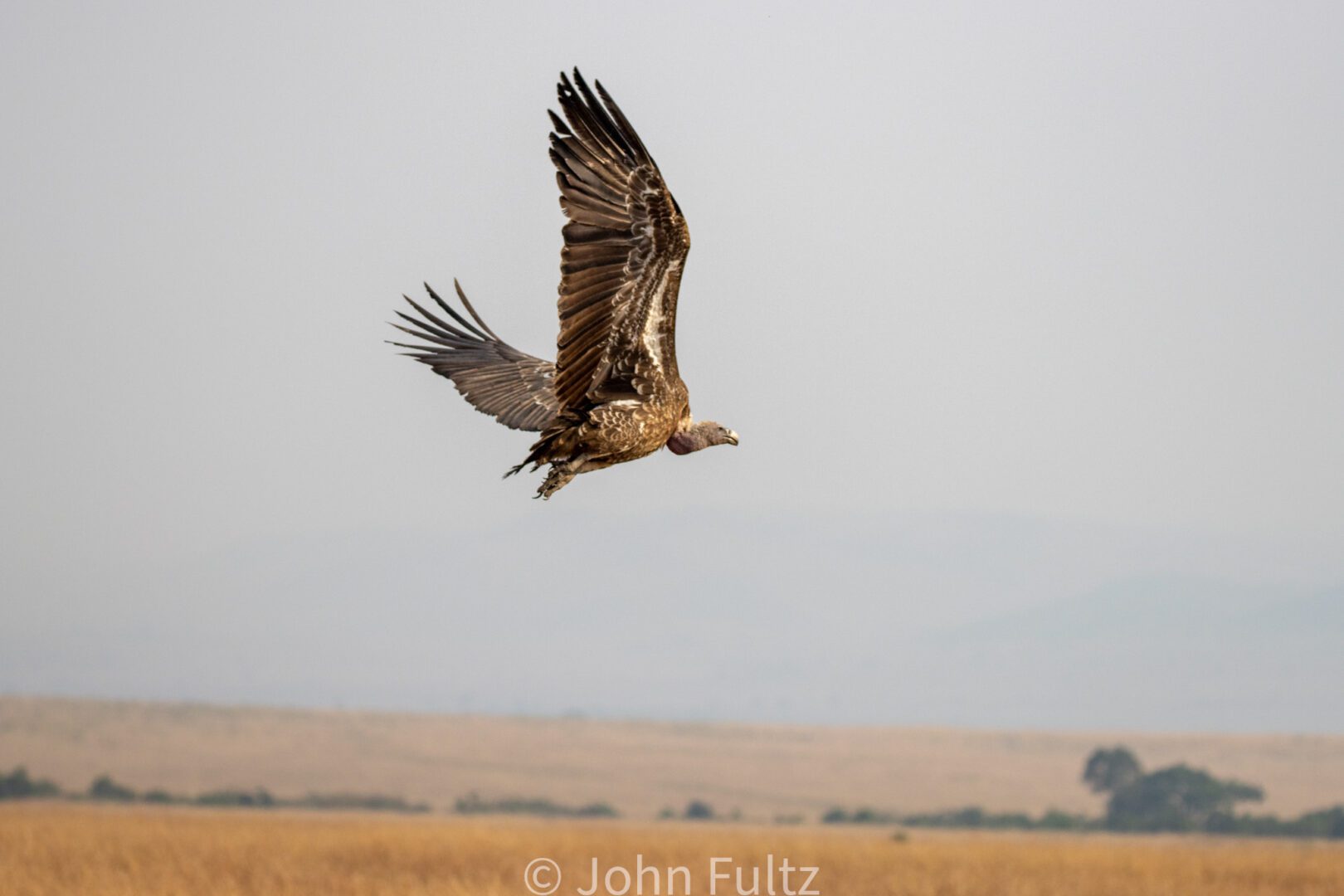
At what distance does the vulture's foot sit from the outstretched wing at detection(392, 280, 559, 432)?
10.1 feet

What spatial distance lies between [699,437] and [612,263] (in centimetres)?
105

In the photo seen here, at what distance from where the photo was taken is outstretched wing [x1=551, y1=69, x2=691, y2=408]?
26.9 feet

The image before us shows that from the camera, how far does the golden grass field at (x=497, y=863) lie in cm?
2750

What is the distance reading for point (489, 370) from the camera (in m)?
12.5

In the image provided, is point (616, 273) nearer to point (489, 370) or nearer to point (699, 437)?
point (699, 437)

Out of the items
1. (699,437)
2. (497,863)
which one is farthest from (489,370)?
(497,863)

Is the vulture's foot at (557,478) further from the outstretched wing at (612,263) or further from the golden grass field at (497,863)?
the golden grass field at (497,863)

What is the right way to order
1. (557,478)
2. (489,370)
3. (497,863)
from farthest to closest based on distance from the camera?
(497,863) → (489,370) → (557,478)

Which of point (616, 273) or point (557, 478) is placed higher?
point (616, 273)

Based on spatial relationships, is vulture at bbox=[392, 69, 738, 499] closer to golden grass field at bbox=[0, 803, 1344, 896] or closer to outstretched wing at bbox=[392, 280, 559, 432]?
outstretched wing at bbox=[392, 280, 559, 432]

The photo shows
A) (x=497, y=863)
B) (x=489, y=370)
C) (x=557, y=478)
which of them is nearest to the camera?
(x=557, y=478)

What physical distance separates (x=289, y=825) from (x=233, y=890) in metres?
13.5

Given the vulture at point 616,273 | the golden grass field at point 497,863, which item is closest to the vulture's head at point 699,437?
the vulture at point 616,273

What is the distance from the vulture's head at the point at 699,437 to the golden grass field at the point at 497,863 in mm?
17757
